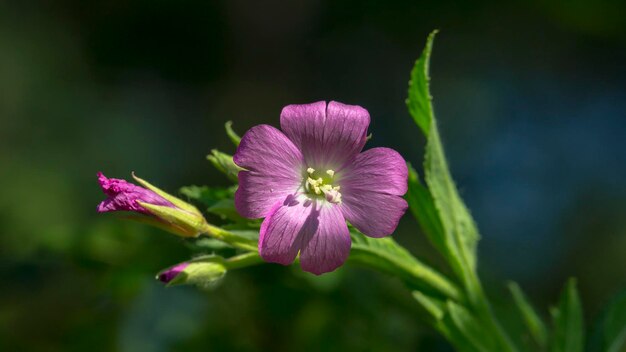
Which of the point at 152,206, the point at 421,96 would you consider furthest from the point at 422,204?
the point at 152,206

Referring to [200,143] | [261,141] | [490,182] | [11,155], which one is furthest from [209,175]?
[261,141]

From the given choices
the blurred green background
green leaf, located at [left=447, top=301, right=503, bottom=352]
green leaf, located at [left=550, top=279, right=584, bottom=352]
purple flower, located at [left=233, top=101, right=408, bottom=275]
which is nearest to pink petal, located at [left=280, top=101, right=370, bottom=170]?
purple flower, located at [left=233, top=101, right=408, bottom=275]

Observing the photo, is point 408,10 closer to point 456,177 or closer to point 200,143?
point 456,177

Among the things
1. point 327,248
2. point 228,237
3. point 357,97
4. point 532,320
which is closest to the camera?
point 327,248

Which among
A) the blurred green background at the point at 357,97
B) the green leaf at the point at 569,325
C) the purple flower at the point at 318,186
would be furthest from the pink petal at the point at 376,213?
the blurred green background at the point at 357,97

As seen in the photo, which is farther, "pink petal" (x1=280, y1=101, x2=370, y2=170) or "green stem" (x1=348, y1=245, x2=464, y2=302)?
"green stem" (x1=348, y1=245, x2=464, y2=302)

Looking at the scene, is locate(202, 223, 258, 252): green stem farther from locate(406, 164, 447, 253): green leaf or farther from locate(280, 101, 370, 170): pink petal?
locate(406, 164, 447, 253): green leaf

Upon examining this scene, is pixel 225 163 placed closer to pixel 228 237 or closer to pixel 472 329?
pixel 228 237

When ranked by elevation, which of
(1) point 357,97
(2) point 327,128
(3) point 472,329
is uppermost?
(2) point 327,128
